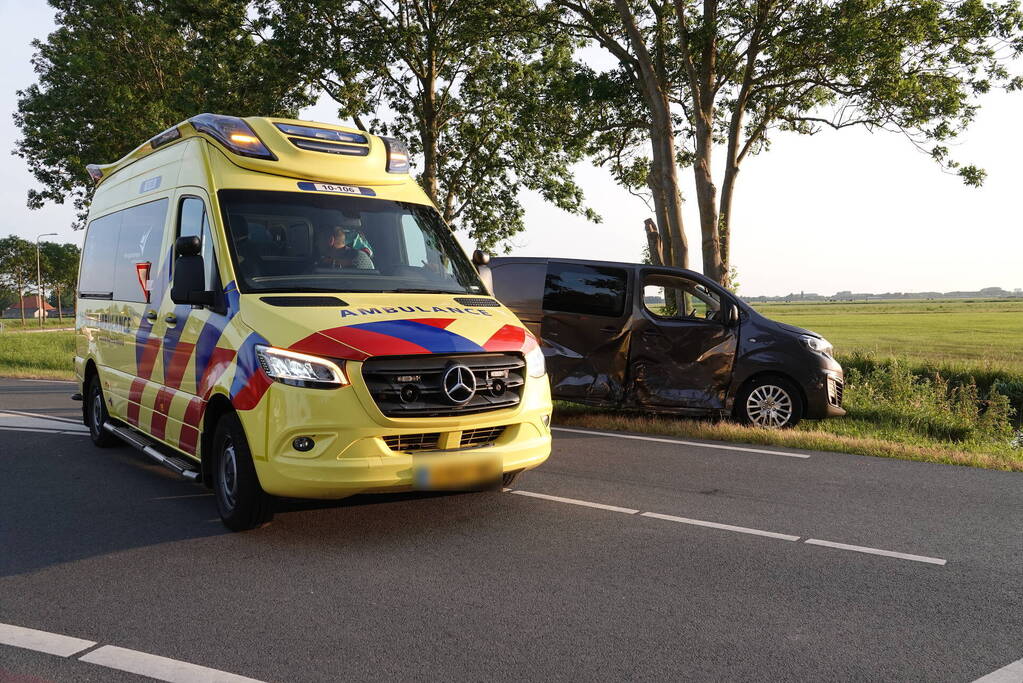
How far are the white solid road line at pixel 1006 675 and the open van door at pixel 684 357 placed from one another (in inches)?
250

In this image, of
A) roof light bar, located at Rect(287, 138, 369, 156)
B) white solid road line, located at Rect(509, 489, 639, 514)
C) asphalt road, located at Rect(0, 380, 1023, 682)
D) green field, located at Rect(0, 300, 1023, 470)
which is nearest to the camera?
asphalt road, located at Rect(0, 380, 1023, 682)

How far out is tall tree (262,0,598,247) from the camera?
21.6m

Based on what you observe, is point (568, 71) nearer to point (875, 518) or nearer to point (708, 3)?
point (708, 3)

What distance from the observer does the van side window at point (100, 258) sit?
8.24 metres

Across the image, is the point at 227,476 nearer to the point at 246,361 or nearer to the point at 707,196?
the point at 246,361

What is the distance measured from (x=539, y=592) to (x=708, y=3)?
48.9 feet

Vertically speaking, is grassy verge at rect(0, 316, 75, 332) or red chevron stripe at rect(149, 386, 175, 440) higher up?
red chevron stripe at rect(149, 386, 175, 440)

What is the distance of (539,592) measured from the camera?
4461 millimetres

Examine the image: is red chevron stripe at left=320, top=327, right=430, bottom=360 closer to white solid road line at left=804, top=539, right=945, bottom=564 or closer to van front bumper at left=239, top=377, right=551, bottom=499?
van front bumper at left=239, top=377, right=551, bottom=499

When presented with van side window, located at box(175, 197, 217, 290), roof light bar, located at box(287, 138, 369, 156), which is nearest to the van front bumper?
van side window, located at box(175, 197, 217, 290)

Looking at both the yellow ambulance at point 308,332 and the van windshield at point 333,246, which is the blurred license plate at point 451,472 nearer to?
the yellow ambulance at point 308,332

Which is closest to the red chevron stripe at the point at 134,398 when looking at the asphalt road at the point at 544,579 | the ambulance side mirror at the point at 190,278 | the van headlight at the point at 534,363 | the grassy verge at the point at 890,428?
the asphalt road at the point at 544,579

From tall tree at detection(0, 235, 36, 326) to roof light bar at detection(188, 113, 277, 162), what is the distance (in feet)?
262

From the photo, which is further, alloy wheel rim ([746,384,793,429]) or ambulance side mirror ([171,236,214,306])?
alloy wheel rim ([746,384,793,429])
